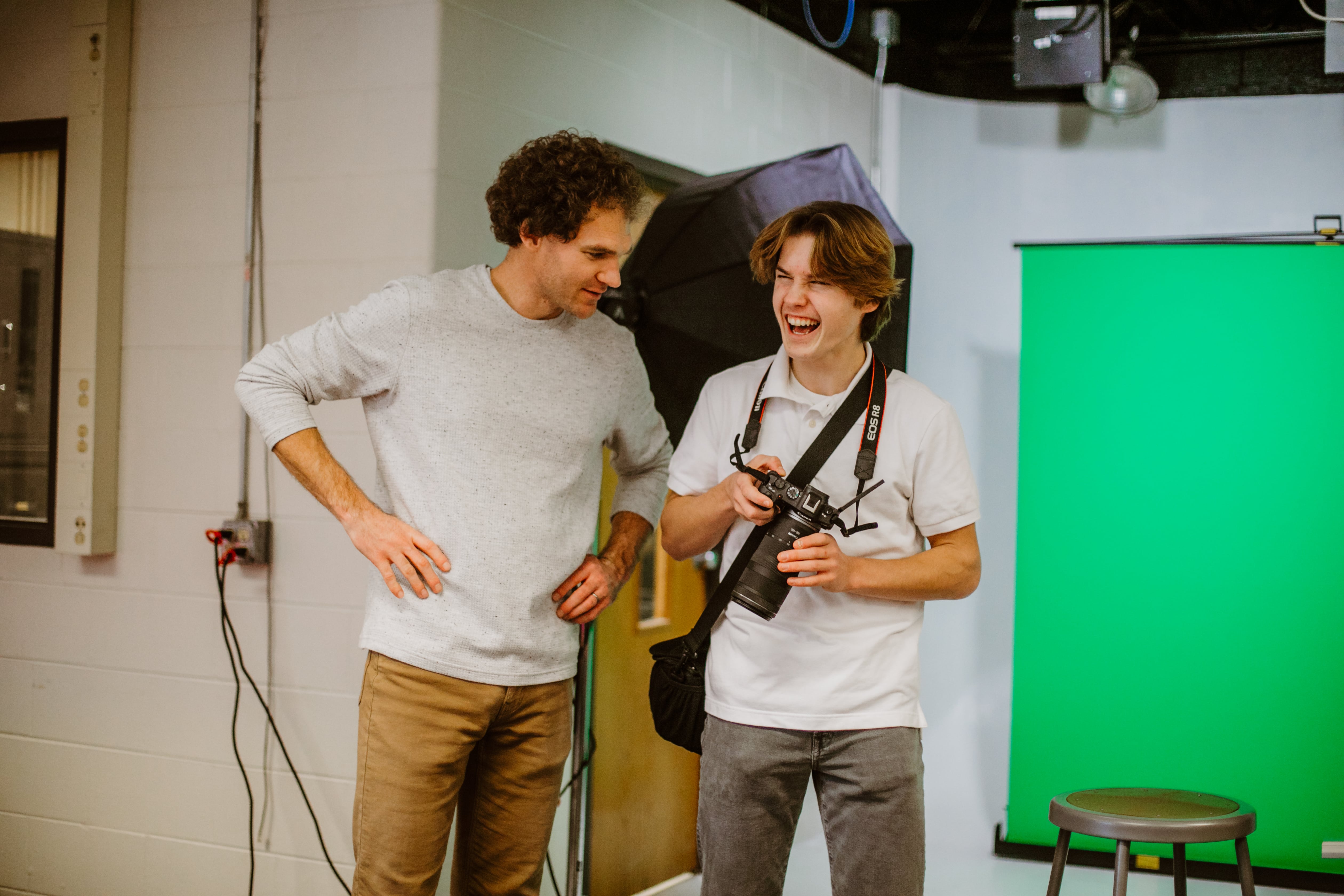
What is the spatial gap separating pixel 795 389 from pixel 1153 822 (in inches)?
42.6

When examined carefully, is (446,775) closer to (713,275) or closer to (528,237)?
(528,237)

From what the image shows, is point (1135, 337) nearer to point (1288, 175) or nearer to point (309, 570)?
point (1288, 175)

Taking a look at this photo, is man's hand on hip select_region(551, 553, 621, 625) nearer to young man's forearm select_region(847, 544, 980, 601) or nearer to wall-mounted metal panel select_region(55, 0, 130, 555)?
young man's forearm select_region(847, 544, 980, 601)

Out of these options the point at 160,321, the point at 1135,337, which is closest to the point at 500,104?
the point at 160,321

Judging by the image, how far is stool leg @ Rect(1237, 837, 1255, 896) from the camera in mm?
2102

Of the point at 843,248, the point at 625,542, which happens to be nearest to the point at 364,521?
the point at 625,542

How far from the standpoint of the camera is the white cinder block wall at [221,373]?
2.46 meters

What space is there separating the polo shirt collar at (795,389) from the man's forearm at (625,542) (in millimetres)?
443

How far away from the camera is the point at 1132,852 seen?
3611 mm

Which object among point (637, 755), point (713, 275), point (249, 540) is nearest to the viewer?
point (713, 275)

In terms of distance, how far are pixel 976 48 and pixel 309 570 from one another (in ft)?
10.4

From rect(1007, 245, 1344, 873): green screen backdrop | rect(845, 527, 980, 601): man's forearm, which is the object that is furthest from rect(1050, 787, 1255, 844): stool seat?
rect(1007, 245, 1344, 873): green screen backdrop

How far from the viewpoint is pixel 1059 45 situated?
359cm

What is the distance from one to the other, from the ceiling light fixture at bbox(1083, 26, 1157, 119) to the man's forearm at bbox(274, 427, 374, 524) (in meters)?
3.11
